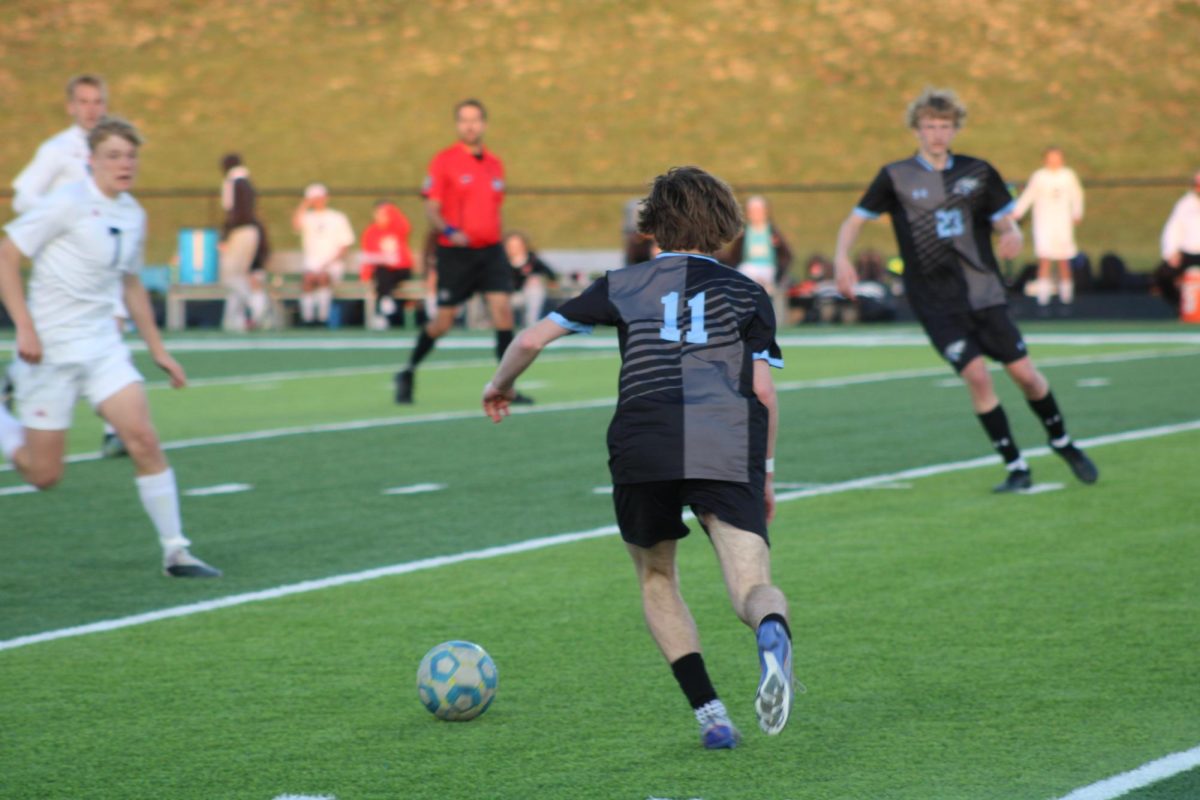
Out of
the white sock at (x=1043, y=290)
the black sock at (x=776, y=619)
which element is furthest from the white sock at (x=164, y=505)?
the white sock at (x=1043, y=290)

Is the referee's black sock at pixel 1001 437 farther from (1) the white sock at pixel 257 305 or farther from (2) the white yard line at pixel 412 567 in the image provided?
(1) the white sock at pixel 257 305

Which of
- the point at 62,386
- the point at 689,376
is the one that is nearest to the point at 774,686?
the point at 689,376

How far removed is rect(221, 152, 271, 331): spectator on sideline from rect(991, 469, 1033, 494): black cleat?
18166mm

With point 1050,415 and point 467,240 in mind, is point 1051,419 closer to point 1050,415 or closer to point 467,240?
point 1050,415

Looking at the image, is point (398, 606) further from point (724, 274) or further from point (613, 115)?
point (613, 115)

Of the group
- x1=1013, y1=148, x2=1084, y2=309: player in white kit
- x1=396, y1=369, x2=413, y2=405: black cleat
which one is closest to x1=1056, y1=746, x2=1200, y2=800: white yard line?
x1=396, y1=369, x2=413, y2=405: black cleat

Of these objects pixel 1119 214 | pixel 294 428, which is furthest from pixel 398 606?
pixel 1119 214

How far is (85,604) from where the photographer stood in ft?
24.1

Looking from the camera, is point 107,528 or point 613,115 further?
point 613,115

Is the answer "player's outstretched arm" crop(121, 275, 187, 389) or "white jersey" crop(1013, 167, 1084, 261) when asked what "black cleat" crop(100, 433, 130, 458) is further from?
"white jersey" crop(1013, 167, 1084, 261)

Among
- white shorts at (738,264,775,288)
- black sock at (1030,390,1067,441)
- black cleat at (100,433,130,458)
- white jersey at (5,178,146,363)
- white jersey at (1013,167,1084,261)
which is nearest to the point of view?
white jersey at (5,178,146,363)

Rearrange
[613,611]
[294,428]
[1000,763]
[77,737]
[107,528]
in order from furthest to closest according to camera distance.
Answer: [294,428]
[107,528]
[613,611]
[77,737]
[1000,763]

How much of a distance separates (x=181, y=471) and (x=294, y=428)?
240 cm

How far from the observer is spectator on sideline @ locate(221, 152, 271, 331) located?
27391mm
